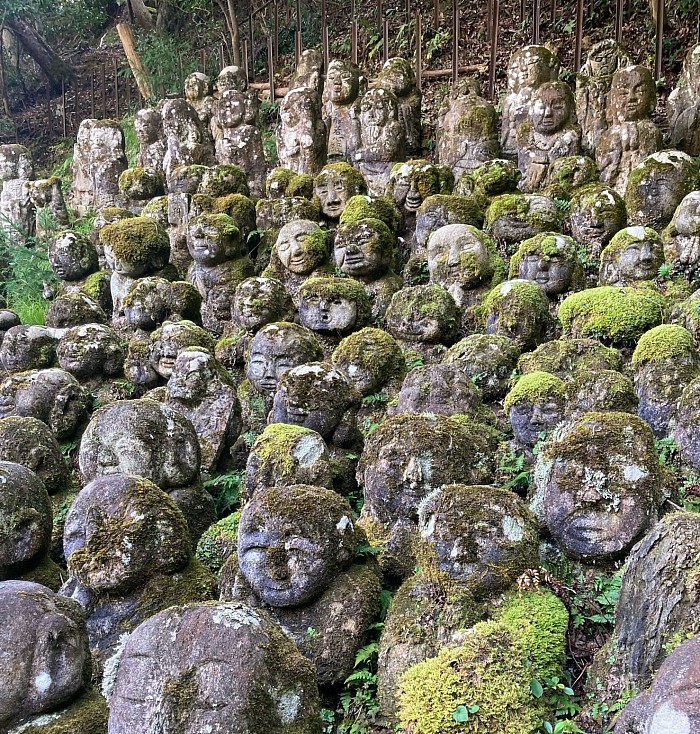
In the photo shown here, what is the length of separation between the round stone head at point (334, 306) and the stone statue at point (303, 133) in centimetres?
530

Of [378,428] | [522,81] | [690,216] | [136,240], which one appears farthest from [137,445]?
[522,81]

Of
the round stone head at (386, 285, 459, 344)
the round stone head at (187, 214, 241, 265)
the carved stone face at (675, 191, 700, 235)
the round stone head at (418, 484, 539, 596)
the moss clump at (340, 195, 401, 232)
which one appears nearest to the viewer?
the round stone head at (418, 484, 539, 596)

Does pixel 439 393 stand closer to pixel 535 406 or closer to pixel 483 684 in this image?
pixel 535 406

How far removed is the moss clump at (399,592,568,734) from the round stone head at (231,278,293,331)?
5695 millimetres

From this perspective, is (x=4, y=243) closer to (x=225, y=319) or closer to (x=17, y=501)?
(x=225, y=319)

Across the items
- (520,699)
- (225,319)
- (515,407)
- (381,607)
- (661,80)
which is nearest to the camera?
(520,699)

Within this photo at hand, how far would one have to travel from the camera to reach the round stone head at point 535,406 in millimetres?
5734

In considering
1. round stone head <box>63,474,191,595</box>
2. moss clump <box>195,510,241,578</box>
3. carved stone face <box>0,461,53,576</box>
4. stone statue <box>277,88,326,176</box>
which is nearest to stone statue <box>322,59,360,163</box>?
stone statue <box>277,88,326,176</box>

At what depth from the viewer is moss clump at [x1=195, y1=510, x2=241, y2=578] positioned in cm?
558

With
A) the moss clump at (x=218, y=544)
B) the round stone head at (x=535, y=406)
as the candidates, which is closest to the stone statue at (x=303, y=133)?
the round stone head at (x=535, y=406)

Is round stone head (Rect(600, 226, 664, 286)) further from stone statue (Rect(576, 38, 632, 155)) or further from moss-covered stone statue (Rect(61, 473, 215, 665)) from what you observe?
moss-covered stone statue (Rect(61, 473, 215, 665))

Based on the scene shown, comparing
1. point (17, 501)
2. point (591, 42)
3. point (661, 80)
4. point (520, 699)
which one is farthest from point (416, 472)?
point (591, 42)

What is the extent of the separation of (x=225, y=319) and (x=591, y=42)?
1127cm

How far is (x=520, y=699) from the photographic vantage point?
3389 mm
